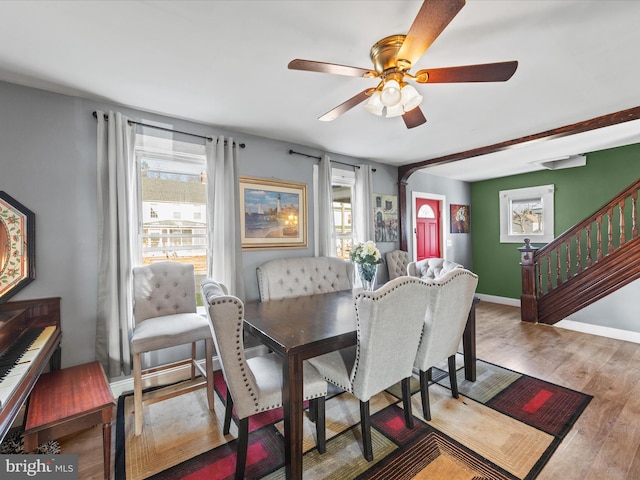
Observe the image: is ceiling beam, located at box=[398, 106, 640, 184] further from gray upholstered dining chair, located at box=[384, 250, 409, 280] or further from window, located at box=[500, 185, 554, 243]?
window, located at box=[500, 185, 554, 243]

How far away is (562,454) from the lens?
5.81 ft

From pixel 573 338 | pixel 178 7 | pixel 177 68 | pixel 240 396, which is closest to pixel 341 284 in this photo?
pixel 240 396

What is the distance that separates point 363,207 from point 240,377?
10.2 ft

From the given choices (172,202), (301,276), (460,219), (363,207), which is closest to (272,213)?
(301,276)

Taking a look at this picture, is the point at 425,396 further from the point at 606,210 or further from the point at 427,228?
the point at 427,228

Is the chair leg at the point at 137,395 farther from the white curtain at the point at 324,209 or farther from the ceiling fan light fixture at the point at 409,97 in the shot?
the ceiling fan light fixture at the point at 409,97

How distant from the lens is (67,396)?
1669 millimetres

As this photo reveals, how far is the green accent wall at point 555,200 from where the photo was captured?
4.25 m

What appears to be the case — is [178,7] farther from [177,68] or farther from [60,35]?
[60,35]

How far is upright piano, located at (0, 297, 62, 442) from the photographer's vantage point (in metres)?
1.24

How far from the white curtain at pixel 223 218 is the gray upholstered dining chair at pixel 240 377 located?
1.21 meters

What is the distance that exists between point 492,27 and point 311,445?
268 cm

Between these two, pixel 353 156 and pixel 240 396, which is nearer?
pixel 240 396

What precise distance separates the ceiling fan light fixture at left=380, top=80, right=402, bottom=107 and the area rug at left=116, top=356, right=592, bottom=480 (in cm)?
210
